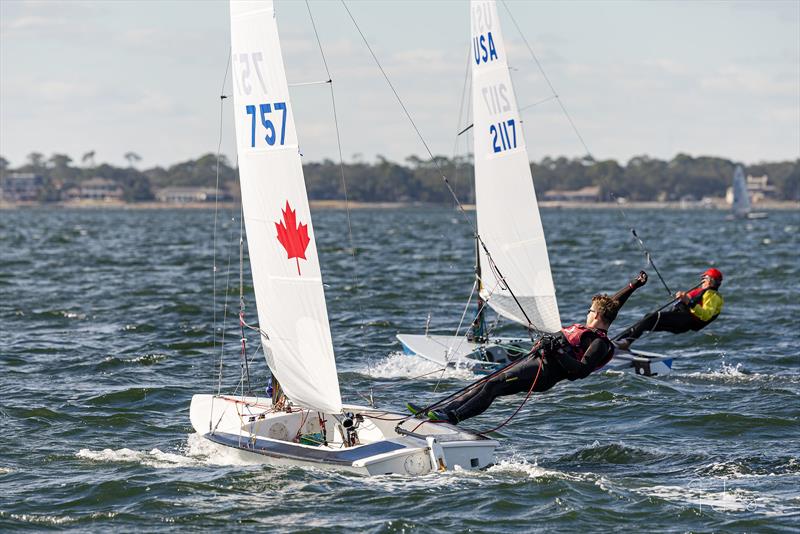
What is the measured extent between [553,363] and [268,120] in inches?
144

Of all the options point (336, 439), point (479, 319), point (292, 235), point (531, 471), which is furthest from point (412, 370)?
point (292, 235)

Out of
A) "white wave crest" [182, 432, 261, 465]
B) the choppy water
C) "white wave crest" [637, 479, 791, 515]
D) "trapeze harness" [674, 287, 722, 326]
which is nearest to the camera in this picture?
the choppy water

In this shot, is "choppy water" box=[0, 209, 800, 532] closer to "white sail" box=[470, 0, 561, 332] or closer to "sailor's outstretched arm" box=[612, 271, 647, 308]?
"sailor's outstretched arm" box=[612, 271, 647, 308]

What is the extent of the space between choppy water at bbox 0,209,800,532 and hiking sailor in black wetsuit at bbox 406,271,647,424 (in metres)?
0.71

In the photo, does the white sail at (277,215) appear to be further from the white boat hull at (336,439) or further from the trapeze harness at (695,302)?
the trapeze harness at (695,302)

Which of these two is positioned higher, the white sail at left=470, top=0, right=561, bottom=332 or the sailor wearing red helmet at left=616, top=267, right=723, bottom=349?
the white sail at left=470, top=0, right=561, bottom=332

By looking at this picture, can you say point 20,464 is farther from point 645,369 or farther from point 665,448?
point 645,369

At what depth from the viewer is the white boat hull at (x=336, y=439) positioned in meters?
10.4

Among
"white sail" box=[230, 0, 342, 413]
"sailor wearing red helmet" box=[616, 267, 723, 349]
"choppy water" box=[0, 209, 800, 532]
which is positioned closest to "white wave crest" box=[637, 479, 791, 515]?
Result: "choppy water" box=[0, 209, 800, 532]

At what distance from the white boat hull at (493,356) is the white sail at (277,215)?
613cm

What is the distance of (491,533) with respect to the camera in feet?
30.8

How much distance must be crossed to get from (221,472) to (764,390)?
8100 mm

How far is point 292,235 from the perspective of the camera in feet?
34.8

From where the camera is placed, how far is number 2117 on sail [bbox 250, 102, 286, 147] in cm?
1047
